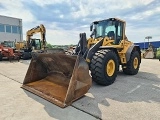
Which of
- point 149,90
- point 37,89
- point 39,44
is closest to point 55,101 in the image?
point 37,89

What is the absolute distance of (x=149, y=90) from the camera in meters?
4.51

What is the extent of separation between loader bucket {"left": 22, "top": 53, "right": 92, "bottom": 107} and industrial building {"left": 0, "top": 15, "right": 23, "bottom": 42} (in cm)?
2545

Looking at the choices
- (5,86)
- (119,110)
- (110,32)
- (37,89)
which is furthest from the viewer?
(110,32)

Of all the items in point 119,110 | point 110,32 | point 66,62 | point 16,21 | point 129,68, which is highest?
point 16,21

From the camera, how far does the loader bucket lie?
3.48 m

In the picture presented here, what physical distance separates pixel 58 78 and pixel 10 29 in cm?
2691

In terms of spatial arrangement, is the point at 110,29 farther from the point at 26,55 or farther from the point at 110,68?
the point at 26,55

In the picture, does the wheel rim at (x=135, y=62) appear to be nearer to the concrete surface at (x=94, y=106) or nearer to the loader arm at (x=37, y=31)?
the concrete surface at (x=94, y=106)

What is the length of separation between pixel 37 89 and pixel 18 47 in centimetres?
1338

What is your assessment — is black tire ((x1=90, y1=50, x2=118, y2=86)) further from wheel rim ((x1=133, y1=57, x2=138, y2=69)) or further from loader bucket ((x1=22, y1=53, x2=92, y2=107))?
wheel rim ((x1=133, y1=57, x2=138, y2=69))

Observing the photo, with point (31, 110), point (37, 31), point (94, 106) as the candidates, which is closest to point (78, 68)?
point (94, 106)

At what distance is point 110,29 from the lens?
605 centimetres

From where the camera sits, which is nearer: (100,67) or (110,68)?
(100,67)

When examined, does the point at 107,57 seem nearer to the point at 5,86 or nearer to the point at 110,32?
the point at 110,32
